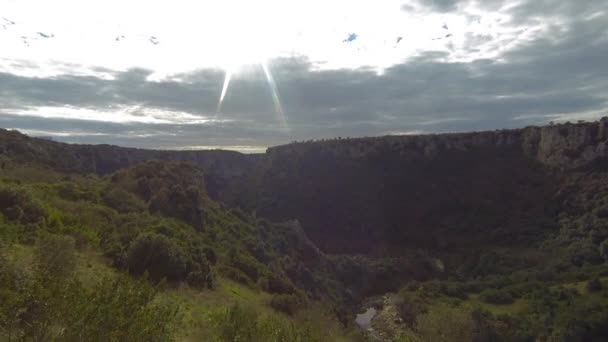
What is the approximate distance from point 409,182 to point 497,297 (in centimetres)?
4227

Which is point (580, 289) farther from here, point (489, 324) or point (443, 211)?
point (443, 211)

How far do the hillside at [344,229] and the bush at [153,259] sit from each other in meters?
0.06

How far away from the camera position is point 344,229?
71062 mm

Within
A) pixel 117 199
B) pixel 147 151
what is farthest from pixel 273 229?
pixel 147 151

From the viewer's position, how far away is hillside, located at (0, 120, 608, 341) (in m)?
15.2

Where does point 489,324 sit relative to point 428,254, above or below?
above

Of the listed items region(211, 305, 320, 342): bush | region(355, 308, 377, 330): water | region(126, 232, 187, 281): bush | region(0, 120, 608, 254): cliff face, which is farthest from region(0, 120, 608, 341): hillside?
region(355, 308, 377, 330): water

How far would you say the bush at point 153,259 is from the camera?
15.0 metres

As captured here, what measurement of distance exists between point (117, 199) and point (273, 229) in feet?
76.1

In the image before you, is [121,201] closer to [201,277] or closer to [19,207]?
[19,207]

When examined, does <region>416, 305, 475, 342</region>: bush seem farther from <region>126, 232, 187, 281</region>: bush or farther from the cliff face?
the cliff face

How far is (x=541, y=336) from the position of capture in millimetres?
26531

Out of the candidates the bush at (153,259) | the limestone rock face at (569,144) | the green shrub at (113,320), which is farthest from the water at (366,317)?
the limestone rock face at (569,144)

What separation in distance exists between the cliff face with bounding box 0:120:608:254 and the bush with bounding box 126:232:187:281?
39184mm
